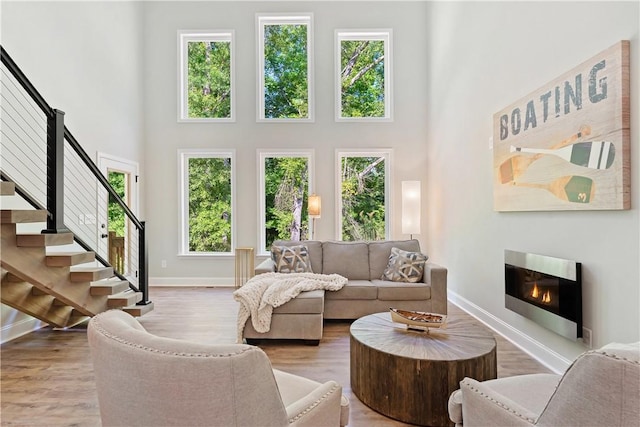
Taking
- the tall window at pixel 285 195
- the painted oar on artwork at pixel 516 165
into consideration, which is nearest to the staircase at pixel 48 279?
the tall window at pixel 285 195

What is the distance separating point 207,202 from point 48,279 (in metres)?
3.44

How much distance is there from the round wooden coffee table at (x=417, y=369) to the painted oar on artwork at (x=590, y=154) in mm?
1301

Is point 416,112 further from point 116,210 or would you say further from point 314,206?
point 116,210

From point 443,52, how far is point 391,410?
499 centimetres

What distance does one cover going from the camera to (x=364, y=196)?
20.6 ft

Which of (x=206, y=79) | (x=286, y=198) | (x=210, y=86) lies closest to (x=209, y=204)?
(x=286, y=198)

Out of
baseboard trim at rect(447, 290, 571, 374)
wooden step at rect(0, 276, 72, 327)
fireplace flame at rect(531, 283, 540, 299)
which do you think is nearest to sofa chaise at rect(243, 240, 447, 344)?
baseboard trim at rect(447, 290, 571, 374)

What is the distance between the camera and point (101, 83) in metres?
4.99

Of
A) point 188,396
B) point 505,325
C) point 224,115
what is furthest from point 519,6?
point 224,115

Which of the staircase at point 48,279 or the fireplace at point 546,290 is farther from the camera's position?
the staircase at point 48,279

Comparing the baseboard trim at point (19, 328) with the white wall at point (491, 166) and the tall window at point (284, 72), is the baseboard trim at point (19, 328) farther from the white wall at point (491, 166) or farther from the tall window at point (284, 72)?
the white wall at point (491, 166)

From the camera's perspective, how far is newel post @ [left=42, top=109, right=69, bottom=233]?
112 inches

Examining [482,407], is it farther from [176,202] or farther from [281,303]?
[176,202]

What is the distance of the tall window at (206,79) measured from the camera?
6254 mm
